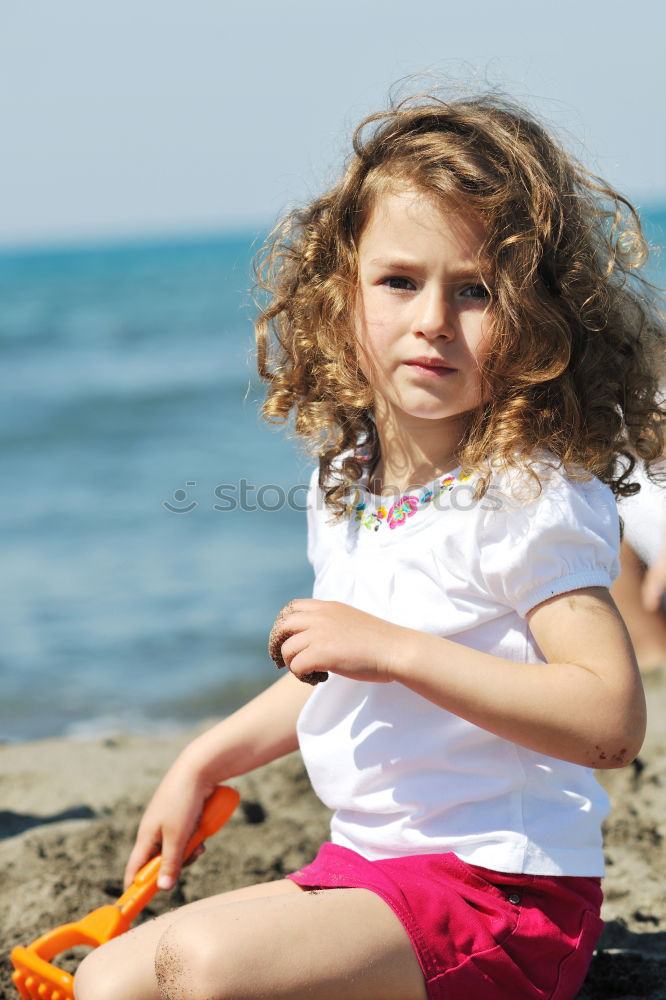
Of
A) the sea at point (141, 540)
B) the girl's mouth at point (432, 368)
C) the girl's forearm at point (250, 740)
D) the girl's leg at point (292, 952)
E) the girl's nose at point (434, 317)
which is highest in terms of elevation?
the girl's nose at point (434, 317)

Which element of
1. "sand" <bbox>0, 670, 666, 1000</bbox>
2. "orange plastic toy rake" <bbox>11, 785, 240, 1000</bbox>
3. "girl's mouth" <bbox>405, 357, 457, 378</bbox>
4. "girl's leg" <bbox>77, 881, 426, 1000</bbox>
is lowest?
"sand" <bbox>0, 670, 666, 1000</bbox>

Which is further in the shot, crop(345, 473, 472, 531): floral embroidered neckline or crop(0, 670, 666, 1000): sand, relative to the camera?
crop(0, 670, 666, 1000): sand

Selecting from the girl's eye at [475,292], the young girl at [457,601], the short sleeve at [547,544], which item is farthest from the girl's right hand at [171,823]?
Answer: the girl's eye at [475,292]

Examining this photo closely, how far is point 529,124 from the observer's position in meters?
2.00

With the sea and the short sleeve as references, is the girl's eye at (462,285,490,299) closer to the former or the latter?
the short sleeve

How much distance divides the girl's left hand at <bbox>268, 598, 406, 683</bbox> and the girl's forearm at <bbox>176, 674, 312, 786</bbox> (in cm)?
39

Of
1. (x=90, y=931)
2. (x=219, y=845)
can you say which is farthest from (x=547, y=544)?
(x=219, y=845)

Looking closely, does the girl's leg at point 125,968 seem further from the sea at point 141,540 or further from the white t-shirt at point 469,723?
the sea at point 141,540

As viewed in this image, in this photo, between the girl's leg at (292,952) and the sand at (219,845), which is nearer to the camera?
the girl's leg at (292,952)

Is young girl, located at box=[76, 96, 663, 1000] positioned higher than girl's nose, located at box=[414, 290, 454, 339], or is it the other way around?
girl's nose, located at box=[414, 290, 454, 339]

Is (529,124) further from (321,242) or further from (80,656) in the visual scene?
(80,656)

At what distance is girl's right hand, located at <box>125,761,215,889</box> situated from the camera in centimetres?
215

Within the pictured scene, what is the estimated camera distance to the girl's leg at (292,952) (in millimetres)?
1581

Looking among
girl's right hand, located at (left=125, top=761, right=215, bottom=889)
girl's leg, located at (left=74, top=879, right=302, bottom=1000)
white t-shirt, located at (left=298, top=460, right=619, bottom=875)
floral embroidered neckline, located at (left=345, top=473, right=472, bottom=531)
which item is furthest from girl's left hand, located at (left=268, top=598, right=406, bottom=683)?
girl's right hand, located at (left=125, top=761, right=215, bottom=889)
